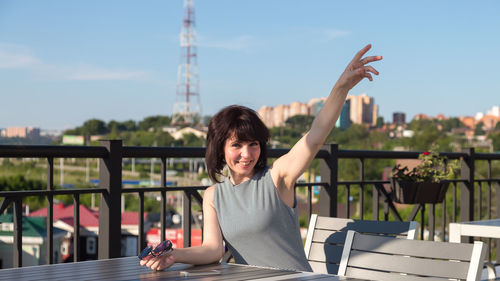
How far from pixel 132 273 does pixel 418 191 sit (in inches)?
121

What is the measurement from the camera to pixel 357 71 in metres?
1.76

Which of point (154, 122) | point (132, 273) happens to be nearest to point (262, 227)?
point (132, 273)

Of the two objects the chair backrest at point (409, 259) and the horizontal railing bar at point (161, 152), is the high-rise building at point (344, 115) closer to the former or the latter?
the chair backrest at point (409, 259)

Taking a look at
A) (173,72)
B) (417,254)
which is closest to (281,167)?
(417,254)

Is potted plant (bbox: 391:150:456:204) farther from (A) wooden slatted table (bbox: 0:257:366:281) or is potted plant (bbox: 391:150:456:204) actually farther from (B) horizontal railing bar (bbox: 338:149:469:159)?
(A) wooden slatted table (bbox: 0:257:366:281)

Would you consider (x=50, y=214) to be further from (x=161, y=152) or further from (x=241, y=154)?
(x=241, y=154)

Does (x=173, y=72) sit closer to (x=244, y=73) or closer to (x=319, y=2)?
(x=244, y=73)

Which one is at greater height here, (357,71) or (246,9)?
(246,9)

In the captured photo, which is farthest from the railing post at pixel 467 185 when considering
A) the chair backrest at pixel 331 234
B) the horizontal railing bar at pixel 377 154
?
the chair backrest at pixel 331 234

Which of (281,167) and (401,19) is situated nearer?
(281,167)

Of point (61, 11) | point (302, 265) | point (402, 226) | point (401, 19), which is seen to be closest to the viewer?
point (302, 265)

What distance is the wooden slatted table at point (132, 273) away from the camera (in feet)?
5.01

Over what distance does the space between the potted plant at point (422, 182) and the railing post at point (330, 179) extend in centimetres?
49

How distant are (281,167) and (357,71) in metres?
0.39
